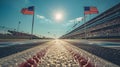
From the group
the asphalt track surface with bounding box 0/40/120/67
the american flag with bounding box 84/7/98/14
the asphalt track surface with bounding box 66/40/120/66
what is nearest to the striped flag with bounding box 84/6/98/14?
the american flag with bounding box 84/7/98/14

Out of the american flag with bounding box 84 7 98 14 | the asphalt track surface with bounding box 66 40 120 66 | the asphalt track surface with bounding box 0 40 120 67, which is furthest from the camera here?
the american flag with bounding box 84 7 98 14

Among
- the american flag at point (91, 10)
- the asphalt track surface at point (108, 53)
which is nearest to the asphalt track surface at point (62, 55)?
the asphalt track surface at point (108, 53)

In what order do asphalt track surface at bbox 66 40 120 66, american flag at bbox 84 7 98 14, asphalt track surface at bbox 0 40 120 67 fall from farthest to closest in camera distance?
american flag at bbox 84 7 98 14
asphalt track surface at bbox 66 40 120 66
asphalt track surface at bbox 0 40 120 67

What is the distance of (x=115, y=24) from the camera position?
46.2 meters

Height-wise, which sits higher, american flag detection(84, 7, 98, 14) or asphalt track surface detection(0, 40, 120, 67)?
american flag detection(84, 7, 98, 14)

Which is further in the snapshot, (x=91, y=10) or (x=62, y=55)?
(x=91, y=10)

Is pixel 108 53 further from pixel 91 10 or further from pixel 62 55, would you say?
pixel 91 10

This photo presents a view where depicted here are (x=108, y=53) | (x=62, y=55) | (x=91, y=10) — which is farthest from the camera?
(x=91, y=10)

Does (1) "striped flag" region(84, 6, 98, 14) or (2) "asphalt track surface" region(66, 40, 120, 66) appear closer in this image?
(2) "asphalt track surface" region(66, 40, 120, 66)

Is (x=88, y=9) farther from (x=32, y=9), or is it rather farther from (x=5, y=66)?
(x=5, y=66)

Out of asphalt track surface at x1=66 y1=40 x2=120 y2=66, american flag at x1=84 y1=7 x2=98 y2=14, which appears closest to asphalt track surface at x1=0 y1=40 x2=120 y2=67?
asphalt track surface at x1=66 y1=40 x2=120 y2=66

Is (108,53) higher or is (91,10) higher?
(91,10)

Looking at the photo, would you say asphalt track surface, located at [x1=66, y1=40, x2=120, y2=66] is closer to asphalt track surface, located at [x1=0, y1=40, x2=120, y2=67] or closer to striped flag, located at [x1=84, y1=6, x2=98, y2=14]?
asphalt track surface, located at [x1=0, y1=40, x2=120, y2=67]

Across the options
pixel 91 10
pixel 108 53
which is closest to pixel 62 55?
pixel 108 53
